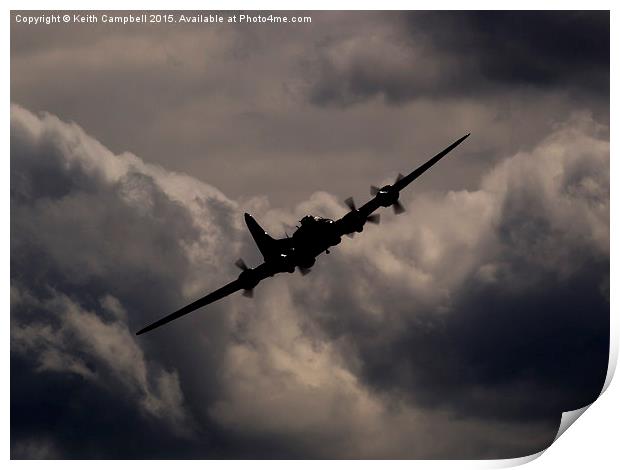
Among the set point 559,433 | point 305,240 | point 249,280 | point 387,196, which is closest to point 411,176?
point 387,196

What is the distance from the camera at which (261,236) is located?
147ft

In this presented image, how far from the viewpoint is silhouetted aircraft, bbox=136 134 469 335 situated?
4362 cm

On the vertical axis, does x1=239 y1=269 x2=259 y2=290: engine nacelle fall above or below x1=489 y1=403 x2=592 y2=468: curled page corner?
above

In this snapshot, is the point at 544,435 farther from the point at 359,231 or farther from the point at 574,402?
the point at 359,231

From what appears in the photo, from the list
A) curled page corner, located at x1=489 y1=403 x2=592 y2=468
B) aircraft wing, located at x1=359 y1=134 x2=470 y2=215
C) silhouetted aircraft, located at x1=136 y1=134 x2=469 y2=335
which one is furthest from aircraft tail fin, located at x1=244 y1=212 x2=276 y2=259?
curled page corner, located at x1=489 y1=403 x2=592 y2=468

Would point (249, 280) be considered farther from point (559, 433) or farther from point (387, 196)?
point (559, 433)

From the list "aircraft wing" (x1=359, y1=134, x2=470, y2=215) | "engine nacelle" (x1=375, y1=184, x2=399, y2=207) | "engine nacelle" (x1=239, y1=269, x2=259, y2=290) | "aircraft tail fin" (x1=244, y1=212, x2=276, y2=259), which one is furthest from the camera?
"engine nacelle" (x1=239, y1=269, x2=259, y2=290)

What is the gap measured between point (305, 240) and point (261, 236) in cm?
227

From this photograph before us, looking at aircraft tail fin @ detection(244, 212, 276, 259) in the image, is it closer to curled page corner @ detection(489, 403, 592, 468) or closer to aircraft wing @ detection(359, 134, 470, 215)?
aircraft wing @ detection(359, 134, 470, 215)

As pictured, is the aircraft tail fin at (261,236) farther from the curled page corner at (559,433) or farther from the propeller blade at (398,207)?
the curled page corner at (559,433)

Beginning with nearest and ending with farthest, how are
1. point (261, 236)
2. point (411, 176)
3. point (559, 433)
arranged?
point (559, 433) → point (411, 176) → point (261, 236)
